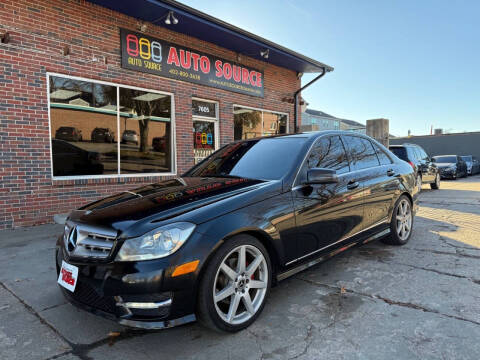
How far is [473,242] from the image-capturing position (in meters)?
4.59

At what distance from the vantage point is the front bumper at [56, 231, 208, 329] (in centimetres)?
201

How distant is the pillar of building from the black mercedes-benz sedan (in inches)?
367

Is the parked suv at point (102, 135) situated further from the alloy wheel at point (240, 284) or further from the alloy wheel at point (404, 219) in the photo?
the alloy wheel at point (404, 219)

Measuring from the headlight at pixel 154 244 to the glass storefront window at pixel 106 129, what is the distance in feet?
16.5

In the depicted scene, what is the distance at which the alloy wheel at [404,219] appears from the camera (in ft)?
14.5

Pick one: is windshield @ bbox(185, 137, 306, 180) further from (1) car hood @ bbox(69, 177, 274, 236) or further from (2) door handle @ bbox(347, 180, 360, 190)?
(2) door handle @ bbox(347, 180, 360, 190)

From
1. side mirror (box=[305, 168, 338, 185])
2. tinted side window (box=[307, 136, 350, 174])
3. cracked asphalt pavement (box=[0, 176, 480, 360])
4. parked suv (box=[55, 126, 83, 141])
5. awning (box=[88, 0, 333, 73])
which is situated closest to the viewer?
cracked asphalt pavement (box=[0, 176, 480, 360])

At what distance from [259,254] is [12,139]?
5264 millimetres

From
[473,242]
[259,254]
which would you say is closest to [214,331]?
[259,254]

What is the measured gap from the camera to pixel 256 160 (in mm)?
3336

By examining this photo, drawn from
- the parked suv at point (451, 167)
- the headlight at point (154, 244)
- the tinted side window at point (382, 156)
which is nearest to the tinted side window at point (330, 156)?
the tinted side window at point (382, 156)

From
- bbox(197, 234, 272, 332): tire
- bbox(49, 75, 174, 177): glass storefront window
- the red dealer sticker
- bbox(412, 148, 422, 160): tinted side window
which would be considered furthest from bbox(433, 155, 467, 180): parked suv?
the red dealer sticker

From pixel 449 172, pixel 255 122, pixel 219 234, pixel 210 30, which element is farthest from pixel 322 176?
pixel 449 172

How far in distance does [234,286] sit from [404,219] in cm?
320
